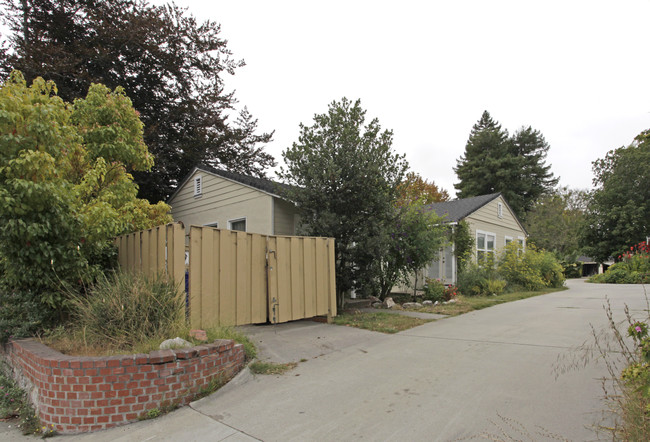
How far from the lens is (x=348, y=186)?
794 centimetres

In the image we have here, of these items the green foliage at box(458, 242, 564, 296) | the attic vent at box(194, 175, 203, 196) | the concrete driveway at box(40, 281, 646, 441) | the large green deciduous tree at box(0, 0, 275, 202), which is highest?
the large green deciduous tree at box(0, 0, 275, 202)

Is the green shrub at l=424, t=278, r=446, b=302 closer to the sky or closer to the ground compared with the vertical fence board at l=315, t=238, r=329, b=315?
closer to the ground

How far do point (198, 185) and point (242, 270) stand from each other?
7.84m

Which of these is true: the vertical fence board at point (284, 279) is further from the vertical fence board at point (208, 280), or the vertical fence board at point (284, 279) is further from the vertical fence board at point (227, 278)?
the vertical fence board at point (208, 280)

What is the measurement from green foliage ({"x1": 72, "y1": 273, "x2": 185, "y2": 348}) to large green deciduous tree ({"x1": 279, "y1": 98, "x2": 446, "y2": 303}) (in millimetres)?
3977

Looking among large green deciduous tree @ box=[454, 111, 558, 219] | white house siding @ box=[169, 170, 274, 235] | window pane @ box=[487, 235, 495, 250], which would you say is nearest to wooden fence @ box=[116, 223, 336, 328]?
white house siding @ box=[169, 170, 274, 235]

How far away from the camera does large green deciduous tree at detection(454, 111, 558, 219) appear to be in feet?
131

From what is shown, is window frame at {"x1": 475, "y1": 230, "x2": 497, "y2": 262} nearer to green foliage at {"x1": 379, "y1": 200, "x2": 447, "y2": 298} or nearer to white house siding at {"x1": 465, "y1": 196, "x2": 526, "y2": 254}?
white house siding at {"x1": 465, "y1": 196, "x2": 526, "y2": 254}

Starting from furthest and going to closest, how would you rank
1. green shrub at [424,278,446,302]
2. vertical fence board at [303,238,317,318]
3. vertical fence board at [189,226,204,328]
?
green shrub at [424,278,446,302] < vertical fence board at [303,238,317,318] < vertical fence board at [189,226,204,328]

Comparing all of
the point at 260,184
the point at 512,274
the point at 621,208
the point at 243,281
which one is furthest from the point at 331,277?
the point at 621,208

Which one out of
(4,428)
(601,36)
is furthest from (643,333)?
(4,428)

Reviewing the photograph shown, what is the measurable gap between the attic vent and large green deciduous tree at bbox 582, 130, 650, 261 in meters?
26.5

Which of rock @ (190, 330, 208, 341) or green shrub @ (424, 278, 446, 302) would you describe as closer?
rock @ (190, 330, 208, 341)

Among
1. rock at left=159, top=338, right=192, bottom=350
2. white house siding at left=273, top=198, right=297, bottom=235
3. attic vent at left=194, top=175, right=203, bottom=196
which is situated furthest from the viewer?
attic vent at left=194, top=175, right=203, bottom=196
